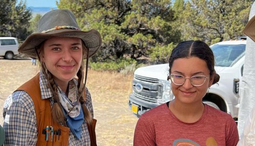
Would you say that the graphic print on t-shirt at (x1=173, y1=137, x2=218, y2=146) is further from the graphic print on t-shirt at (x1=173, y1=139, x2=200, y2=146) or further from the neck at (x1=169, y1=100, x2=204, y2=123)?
the neck at (x1=169, y1=100, x2=204, y2=123)

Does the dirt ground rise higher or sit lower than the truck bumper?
lower

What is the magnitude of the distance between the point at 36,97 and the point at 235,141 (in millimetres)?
1109

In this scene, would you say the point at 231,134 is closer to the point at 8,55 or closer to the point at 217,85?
the point at 217,85

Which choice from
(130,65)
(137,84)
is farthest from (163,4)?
(137,84)

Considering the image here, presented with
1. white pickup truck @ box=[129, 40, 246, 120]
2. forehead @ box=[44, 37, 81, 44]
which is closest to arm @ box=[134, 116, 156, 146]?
forehead @ box=[44, 37, 81, 44]

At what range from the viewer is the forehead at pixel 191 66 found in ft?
5.65

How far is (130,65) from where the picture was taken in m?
13.4

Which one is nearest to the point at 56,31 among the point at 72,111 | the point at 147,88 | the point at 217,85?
the point at 72,111

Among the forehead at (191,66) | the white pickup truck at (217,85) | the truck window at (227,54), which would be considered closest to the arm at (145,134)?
the forehead at (191,66)

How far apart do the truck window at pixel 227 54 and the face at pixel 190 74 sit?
409cm

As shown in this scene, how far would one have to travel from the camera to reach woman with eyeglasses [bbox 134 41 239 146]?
5.44ft

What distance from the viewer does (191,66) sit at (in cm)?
173

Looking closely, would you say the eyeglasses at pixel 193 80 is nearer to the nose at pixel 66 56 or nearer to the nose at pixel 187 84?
the nose at pixel 187 84

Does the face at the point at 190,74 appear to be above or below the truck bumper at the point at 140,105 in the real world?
above
